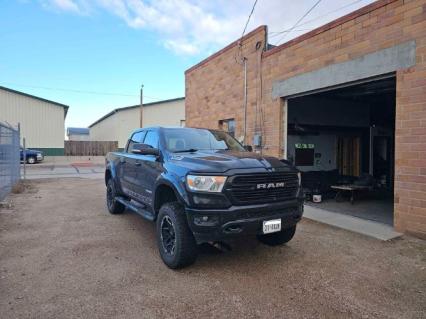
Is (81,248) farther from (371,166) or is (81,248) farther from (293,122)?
(371,166)

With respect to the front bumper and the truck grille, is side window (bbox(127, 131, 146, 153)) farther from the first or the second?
the truck grille

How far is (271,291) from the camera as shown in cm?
367

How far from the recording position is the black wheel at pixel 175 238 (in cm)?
407

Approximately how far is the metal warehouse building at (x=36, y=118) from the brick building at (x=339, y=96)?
22945 mm

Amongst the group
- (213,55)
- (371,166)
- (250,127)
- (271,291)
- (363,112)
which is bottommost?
(271,291)

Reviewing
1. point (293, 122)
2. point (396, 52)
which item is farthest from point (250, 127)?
point (396, 52)

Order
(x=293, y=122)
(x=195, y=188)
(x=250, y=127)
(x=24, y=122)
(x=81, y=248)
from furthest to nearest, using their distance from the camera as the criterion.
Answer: (x=24, y=122)
(x=293, y=122)
(x=250, y=127)
(x=81, y=248)
(x=195, y=188)

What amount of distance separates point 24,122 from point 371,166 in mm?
30023

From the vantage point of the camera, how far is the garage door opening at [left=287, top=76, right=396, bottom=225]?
33.7 ft

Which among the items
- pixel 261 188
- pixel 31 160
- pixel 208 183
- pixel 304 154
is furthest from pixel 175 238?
pixel 31 160

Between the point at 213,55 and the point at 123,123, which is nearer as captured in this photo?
the point at 213,55

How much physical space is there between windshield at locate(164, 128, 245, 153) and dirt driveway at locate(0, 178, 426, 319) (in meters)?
1.58

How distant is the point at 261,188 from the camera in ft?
13.4

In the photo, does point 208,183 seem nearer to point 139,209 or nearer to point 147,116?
point 139,209
